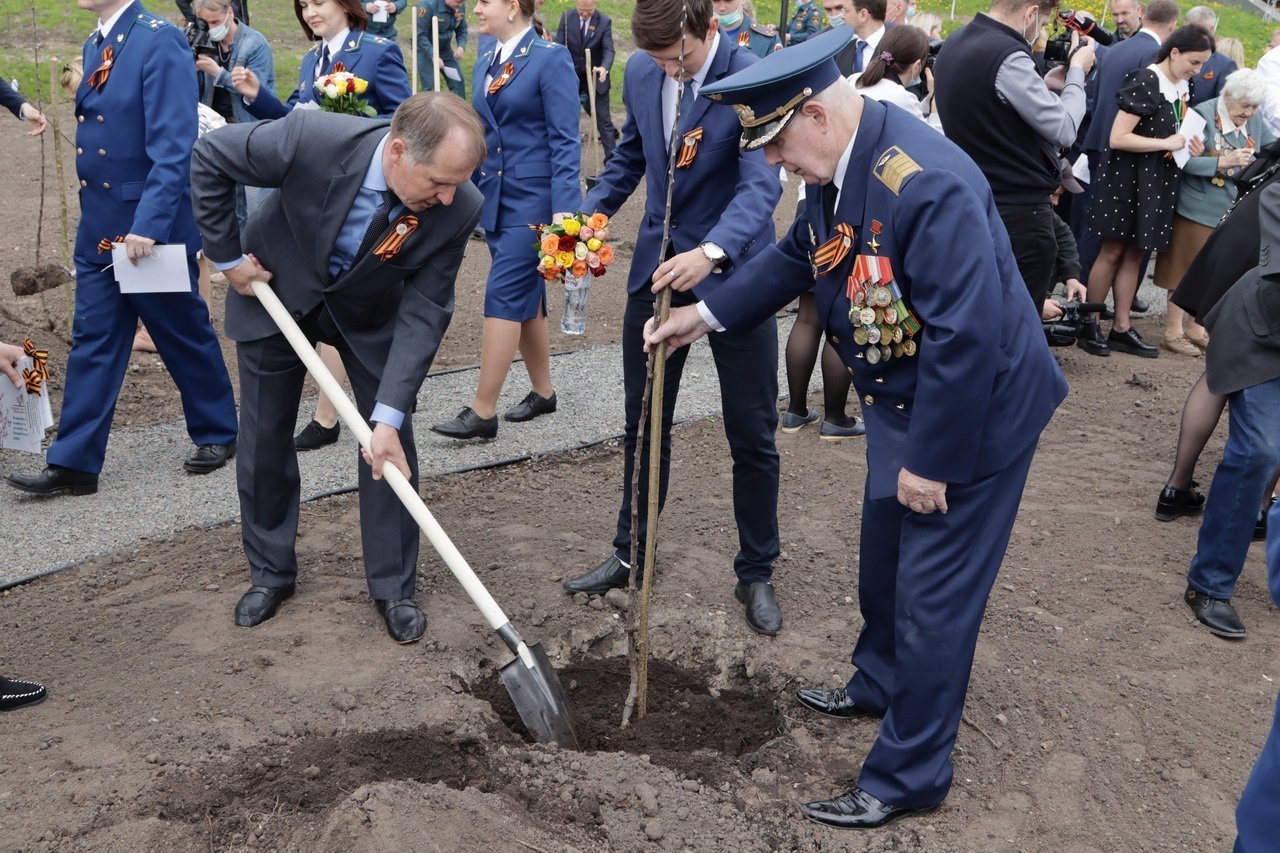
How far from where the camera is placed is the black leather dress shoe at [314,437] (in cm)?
562

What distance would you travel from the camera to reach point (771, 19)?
2206 centimetres

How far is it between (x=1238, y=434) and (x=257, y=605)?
357 cm

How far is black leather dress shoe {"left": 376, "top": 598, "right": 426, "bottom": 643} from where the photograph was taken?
157 inches

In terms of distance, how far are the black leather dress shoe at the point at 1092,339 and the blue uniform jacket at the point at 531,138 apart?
384cm

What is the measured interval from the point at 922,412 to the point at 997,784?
1266mm

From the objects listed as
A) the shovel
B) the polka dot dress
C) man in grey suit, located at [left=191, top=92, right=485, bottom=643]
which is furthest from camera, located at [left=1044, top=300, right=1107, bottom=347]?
the shovel

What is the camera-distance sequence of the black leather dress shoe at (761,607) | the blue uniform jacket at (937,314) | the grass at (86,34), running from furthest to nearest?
the grass at (86,34), the black leather dress shoe at (761,607), the blue uniform jacket at (937,314)

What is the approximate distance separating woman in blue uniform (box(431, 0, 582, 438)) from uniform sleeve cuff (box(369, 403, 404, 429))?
1.99m

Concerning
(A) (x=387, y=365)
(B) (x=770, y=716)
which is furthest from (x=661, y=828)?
(A) (x=387, y=365)

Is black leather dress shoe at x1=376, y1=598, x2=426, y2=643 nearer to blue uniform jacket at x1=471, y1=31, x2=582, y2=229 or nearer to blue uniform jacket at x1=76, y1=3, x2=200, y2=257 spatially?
blue uniform jacket at x1=76, y1=3, x2=200, y2=257

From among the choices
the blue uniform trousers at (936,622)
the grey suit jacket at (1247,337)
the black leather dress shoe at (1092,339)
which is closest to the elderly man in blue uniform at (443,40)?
the black leather dress shoe at (1092,339)

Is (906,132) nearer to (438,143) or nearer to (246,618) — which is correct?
(438,143)

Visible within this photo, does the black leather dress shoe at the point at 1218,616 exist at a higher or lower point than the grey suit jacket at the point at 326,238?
lower

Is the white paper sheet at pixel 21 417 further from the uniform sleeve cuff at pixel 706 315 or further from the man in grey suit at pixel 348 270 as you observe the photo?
the uniform sleeve cuff at pixel 706 315
